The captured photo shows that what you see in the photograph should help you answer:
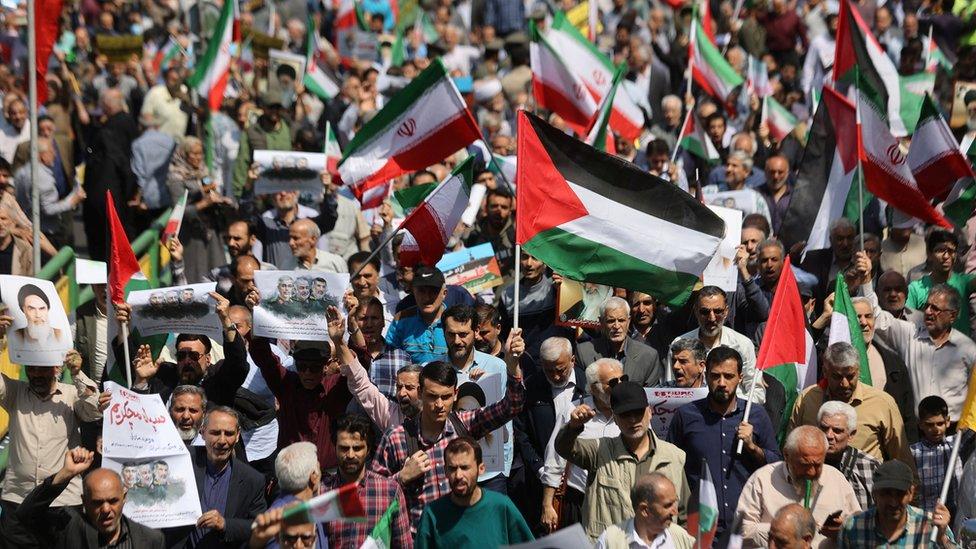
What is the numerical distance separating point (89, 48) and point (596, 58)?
9.07 m

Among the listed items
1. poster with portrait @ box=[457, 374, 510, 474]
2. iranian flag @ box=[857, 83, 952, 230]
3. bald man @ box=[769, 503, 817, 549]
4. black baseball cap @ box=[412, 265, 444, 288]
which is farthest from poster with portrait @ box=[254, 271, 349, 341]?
iranian flag @ box=[857, 83, 952, 230]

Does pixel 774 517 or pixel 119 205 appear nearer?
pixel 774 517

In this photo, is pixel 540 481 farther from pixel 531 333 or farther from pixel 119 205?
pixel 119 205

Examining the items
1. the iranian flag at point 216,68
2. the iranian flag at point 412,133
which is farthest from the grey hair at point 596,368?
the iranian flag at point 216,68

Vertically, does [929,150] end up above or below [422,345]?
above

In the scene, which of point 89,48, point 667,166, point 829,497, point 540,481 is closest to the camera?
point 829,497

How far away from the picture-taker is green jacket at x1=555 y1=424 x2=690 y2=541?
392 inches

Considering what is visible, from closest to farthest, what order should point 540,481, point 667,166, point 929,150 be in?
1. point 540,481
2. point 929,150
3. point 667,166

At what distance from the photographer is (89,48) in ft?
76.3

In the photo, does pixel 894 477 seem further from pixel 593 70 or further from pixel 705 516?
pixel 593 70

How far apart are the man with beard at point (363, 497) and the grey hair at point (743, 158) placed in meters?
6.93

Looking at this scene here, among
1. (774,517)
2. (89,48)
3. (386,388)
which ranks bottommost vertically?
(774,517)

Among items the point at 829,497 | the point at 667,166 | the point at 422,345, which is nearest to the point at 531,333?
the point at 422,345

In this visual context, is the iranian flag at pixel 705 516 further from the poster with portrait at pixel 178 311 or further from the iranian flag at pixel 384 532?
the poster with portrait at pixel 178 311
